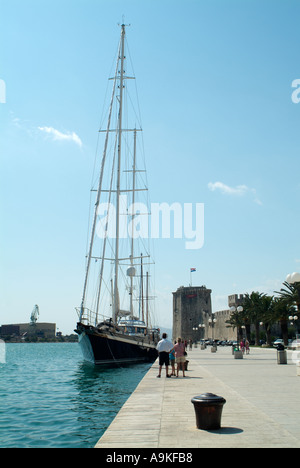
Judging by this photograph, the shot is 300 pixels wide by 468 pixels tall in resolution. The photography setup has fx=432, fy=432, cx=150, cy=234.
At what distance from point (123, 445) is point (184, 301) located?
11157 centimetres

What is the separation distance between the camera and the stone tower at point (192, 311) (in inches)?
4500

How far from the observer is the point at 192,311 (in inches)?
4532

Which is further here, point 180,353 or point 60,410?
point 180,353

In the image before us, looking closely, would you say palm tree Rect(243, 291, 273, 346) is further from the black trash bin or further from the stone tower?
the stone tower

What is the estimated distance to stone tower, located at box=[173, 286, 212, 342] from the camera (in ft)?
375

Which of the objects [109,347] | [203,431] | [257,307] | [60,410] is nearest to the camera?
[203,431]

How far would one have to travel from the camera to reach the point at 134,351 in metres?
33.0

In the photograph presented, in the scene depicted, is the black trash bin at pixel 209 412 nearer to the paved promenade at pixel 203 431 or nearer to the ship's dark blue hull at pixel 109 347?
the paved promenade at pixel 203 431

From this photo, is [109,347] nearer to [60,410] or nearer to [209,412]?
[60,410]

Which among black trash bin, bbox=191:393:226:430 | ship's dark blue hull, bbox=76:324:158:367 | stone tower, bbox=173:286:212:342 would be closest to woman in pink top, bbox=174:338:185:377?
black trash bin, bbox=191:393:226:430

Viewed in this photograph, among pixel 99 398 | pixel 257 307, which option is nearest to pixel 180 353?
pixel 99 398

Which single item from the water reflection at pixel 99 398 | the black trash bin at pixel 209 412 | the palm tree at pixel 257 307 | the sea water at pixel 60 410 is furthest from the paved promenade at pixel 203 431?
the palm tree at pixel 257 307

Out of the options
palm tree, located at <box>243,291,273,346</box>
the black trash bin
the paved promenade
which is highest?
palm tree, located at <box>243,291,273,346</box>

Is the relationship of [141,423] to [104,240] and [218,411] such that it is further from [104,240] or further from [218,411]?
[104,240]
